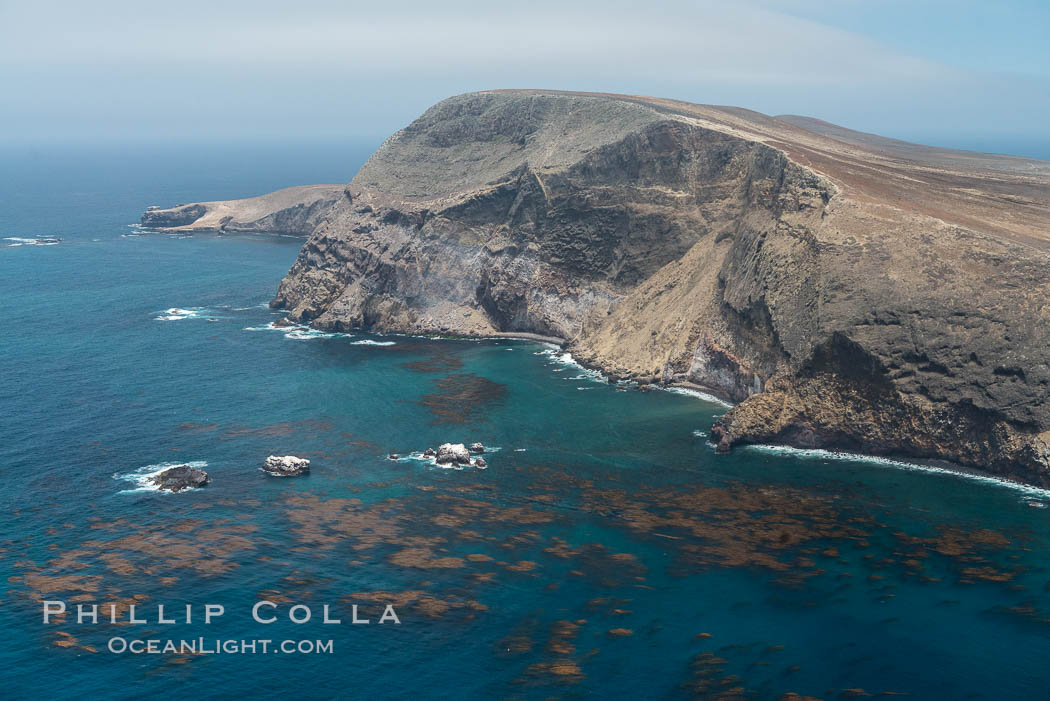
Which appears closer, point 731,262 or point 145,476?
point 145,476

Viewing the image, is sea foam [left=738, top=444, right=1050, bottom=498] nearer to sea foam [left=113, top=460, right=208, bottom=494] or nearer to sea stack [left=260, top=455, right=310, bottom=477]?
sea stack [left=260, top=455, right=310, bottom=477]

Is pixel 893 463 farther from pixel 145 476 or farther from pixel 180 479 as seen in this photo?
pixel 145 476

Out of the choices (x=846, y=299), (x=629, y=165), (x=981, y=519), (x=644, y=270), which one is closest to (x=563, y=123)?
(x=629, y=165)

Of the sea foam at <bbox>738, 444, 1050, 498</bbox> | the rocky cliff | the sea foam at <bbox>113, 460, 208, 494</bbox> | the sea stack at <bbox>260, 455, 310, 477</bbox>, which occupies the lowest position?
the sea foam at <bbox>113, 460, 208, 494</bbox>

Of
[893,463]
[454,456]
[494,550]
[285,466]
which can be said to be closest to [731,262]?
[893,463]

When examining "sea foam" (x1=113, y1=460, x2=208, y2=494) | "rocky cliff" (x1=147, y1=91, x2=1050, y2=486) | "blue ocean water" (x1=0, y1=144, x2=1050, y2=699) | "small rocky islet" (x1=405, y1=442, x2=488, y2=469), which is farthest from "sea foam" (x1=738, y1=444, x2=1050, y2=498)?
"sea foam" (x1=113, y1=460, x2=208, y2=494)
